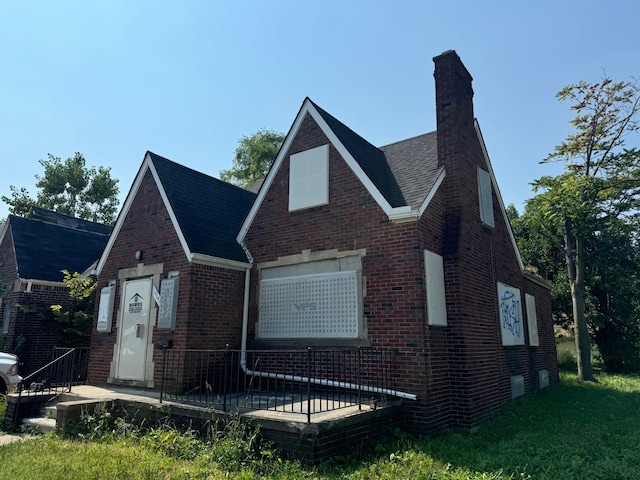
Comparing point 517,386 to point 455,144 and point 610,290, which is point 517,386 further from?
point 610,290

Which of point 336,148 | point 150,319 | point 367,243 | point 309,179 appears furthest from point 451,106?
point 150,319

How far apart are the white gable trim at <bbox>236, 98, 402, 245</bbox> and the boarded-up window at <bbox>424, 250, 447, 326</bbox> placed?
109 cm

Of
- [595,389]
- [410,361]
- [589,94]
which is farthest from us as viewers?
[589,94]

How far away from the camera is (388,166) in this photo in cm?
1084

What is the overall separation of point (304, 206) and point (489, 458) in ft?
20.1

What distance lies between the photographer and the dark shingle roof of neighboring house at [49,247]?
15.9m

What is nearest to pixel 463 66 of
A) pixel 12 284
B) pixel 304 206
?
pixel 304 206

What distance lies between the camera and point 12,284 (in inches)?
601

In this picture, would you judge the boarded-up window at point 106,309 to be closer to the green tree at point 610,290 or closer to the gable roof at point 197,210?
the gable roof at point 197,210

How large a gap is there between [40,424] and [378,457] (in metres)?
6.46

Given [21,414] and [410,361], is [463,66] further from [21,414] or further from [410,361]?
[21,414]

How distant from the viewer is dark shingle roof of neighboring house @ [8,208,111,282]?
15.9 m

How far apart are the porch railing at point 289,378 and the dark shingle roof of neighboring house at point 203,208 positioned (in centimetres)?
241

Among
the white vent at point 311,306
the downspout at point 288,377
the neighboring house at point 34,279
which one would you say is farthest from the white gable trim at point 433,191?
the neighboring house at point 34,279
